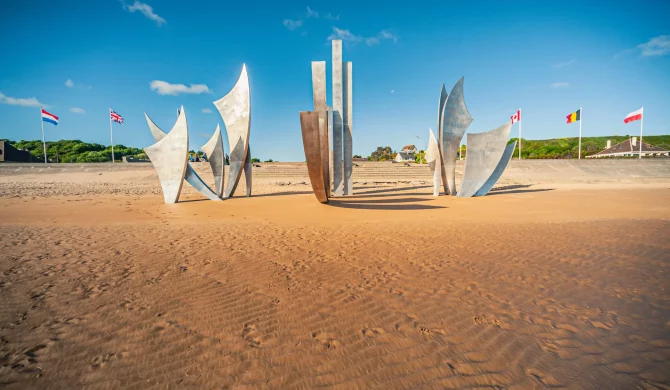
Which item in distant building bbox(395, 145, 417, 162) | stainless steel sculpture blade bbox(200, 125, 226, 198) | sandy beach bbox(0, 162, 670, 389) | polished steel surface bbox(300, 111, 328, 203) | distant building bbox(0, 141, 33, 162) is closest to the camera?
sandy beach bbox(0, 162, 670, 389)

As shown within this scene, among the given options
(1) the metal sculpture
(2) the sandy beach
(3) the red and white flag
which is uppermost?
(3) the red and white flag

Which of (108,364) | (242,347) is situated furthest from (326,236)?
(108,364)

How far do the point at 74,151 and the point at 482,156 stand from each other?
59328 mm

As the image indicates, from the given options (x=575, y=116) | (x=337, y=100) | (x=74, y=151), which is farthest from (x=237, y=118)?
(x=74, y=151)

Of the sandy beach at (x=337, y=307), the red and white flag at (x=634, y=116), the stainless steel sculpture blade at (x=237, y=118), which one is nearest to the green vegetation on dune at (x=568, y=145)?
the red and white flag at (x=634, y=116)

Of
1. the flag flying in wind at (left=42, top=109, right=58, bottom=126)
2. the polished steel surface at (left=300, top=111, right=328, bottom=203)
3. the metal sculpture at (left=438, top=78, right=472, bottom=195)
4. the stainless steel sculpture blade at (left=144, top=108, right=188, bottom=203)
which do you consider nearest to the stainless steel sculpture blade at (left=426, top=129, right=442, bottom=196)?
the metal sculpture at (left=438, top=78, right=472, bottom=195)

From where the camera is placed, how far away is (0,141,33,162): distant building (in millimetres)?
34156

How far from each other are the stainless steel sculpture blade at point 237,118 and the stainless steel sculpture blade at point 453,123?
789 centimetres

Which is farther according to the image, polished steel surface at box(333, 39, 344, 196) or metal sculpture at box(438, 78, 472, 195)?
polished steel surface at box(333, 39, 344, 196)

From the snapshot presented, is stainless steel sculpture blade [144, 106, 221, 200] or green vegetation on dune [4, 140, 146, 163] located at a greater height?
green vegetation on dune [4, 140, 146, 163]

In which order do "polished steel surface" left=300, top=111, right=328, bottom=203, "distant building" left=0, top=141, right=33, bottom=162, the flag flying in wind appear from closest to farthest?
"polished steel surface" left=300, top=111, right=328, bottom=203, the flag flying in wind, "distant building" left=0, top=141, right=33, bottom=162

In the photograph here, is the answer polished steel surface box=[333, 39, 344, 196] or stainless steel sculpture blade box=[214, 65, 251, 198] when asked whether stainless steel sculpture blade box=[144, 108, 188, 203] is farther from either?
polished steel surface box=[333, 39, 344, 196]

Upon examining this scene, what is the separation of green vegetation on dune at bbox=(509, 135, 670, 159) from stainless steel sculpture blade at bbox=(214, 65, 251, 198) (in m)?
46.9

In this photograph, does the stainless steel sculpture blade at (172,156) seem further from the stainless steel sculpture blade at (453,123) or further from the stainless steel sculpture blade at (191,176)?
the stainless steel sculpture blade at (453,123)
